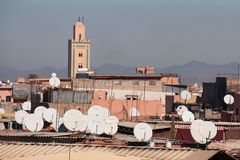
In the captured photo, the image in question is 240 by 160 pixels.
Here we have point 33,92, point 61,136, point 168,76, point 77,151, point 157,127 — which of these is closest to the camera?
point 77,151

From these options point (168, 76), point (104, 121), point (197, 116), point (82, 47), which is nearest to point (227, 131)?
point (104, 121)

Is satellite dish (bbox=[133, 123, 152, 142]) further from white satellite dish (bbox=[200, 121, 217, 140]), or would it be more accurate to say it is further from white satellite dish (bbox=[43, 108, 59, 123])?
white satellite dish (bbox=[43, 108, 59, 123])

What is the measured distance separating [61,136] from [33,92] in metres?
15.3

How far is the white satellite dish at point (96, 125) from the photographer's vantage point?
51.3ft

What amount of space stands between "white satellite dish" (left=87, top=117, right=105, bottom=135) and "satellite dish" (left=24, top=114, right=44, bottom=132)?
1264 millimetres

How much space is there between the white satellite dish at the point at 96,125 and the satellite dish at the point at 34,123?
1264 mm

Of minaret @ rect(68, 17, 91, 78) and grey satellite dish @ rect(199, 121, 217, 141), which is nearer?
grey satellite dish @ rect(199, 121, 217, 141)

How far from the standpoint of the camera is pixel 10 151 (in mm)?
11953

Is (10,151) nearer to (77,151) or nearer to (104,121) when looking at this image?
(77,151)

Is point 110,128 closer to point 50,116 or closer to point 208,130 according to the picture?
point 50,116

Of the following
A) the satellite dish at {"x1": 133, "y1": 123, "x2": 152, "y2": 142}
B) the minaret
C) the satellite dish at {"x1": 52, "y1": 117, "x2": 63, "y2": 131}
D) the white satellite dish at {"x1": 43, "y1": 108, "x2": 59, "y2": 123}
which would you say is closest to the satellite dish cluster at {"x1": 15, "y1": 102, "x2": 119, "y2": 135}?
the satellite dish at {"x1": 133, "y1": 123, "x2": 152, "y2": 142}

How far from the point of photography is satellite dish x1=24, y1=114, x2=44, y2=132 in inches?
641

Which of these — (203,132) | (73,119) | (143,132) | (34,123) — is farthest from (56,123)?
(203,132)

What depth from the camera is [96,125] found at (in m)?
15.7
